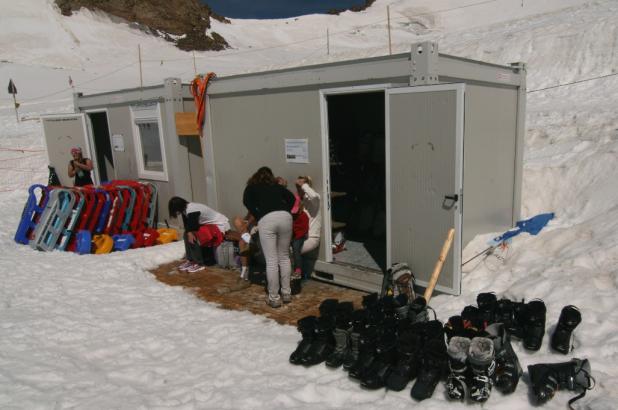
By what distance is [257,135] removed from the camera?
682 centimetres

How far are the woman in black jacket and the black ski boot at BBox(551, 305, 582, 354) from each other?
9.32ft

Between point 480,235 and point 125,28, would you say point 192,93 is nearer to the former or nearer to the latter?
point 480,235

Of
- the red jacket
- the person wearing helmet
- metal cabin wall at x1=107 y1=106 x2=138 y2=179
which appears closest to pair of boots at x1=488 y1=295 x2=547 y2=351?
the red jacket

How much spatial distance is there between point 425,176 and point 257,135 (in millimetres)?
2725

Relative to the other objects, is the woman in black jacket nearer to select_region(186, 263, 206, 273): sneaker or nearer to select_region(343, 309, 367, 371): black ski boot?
select_region(343, 309, 367, 371): black ski boot

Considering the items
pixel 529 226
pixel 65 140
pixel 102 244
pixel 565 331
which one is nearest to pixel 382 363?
pixel 565 331

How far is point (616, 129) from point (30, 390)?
9851 mm

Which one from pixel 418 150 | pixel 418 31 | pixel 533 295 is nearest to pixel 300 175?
pixel 418 150

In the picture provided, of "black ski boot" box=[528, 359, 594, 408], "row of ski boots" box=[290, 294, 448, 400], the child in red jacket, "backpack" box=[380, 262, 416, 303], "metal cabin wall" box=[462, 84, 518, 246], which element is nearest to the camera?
"black ski boot" box=[528, 359, 594, 408]

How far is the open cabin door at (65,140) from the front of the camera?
404 inches

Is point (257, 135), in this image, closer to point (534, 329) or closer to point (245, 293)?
point (245, 293)

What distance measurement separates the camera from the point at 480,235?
244 inches

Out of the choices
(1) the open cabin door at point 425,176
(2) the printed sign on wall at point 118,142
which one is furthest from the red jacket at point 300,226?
(2) the printed sign on wall at point 118,142

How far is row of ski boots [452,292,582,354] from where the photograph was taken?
3969 mm
